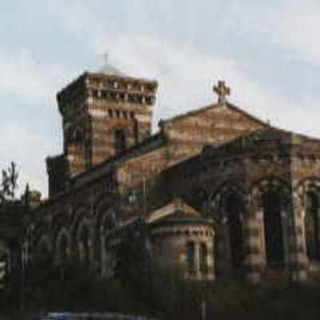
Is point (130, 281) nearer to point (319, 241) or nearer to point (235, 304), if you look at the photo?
point (235, 304)

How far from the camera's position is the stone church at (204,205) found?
39.4 metres

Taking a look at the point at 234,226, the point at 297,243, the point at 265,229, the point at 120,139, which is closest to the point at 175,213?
the point at 234,226

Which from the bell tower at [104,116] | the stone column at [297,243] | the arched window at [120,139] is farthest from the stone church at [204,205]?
the arched window at [120,139]

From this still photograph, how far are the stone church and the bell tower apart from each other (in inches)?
168

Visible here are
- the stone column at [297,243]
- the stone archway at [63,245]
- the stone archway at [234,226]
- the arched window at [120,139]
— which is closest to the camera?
the stone column at [297,243]

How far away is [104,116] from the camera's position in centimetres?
6053

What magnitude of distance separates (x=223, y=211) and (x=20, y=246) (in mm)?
Answer: 14204

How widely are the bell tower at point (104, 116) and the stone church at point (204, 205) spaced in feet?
14.0

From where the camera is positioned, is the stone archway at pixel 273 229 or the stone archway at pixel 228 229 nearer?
the stone archway at pixel 273 229

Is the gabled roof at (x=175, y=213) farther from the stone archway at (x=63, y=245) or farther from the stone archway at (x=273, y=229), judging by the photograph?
the stone archway at (x=63, y=245)

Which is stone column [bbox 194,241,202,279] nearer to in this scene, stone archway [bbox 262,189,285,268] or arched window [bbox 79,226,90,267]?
stone archway [bbox 262,189,285,268]

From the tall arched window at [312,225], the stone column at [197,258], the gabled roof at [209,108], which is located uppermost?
the gabled roof at [209,108]

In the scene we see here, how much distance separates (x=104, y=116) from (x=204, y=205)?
20.4m

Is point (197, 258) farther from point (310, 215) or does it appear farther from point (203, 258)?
point (310, 215)
